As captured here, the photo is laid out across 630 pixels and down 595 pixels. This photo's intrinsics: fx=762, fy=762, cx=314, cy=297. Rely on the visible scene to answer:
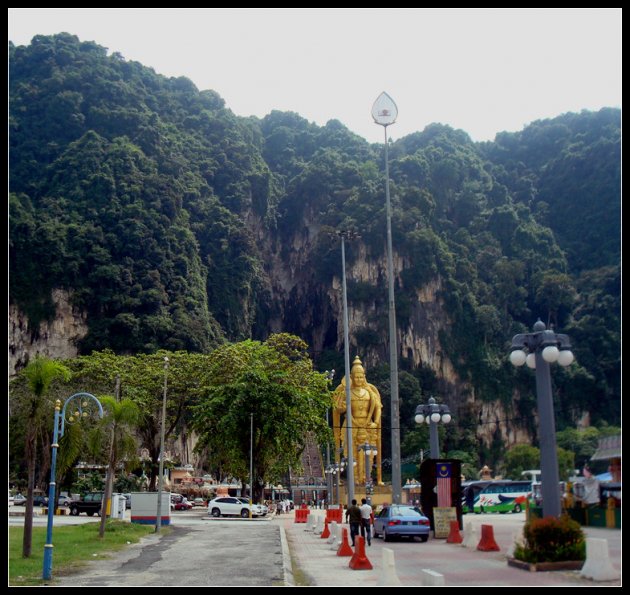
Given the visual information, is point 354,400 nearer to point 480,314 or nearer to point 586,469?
point 586,469

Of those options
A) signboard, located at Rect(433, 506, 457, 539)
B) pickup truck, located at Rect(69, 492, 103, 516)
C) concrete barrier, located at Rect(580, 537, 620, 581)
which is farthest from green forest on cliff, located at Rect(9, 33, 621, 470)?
concrete barrier, located at Rect(580, 537, 620, 581)

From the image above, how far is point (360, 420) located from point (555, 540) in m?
32.9

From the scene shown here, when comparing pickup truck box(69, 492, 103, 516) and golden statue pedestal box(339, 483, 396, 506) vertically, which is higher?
golden statue pedestal box(339, 483, 396, 506)

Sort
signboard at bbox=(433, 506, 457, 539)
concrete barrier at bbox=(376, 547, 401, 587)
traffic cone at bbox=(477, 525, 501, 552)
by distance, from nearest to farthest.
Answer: concrete barrier at bbox=(376, 547, 401, 587), traffic cone at bbox=(477, 525, 501, 552), signboard at bbox=(433, 506, 457, 539)

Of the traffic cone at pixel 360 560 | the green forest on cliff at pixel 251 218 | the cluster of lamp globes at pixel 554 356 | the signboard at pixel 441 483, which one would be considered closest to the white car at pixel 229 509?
the signboard at pixel 441 483

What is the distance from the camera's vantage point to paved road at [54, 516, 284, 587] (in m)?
12.2

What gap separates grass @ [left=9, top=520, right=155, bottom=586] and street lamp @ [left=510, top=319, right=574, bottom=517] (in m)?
8.14

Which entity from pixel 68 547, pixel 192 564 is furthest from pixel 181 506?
pixel 192 564

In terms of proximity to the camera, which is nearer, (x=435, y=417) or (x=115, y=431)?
(x=435, y=417)

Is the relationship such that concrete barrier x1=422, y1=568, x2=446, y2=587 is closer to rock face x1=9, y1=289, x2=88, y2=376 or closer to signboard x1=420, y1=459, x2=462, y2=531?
signboard x1=420, y1=459, x2=462, y2=531

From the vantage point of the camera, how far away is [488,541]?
15.1 meters

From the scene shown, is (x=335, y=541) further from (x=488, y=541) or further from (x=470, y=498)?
(x=470, y=498)

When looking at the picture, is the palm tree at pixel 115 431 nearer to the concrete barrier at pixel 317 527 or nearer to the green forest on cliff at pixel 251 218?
the concrete barrier at pixel 317 527
